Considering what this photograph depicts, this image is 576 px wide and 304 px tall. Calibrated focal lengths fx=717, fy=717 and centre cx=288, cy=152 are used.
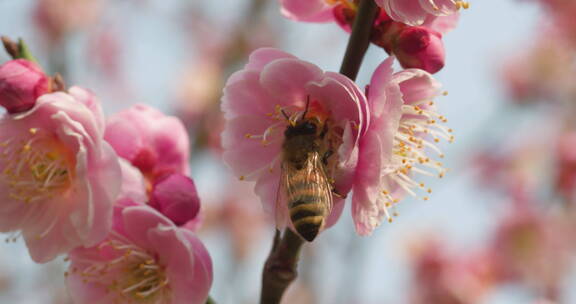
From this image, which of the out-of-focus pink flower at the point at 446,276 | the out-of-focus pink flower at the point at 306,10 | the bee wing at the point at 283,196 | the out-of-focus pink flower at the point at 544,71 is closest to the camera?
the bee wing at the point at 283,196

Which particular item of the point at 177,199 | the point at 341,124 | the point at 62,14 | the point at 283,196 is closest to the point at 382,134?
the point at 341,124

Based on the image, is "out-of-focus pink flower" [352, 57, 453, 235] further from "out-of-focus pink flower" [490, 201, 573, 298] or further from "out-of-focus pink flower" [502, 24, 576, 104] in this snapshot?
A: "out-of-focus pink flower" [502, 24, 576, 104]

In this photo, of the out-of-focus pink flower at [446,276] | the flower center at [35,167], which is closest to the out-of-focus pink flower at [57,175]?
the flower center at [35,167]

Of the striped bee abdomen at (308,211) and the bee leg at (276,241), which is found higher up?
the striped bee abdomen at (308,211)

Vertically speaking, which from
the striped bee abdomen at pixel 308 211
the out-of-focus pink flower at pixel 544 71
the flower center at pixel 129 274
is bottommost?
the out-of-focus pink flower at pixel 544 71

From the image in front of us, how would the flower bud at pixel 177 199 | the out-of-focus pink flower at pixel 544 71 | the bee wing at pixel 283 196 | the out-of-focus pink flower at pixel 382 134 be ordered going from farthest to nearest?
the out-of-focus pink flower at pixel 544 71 < the flower bud at pixel 177 199 < the bee wing at pixel 283 196 < the out-of-focus pink flower at pixel 382 134

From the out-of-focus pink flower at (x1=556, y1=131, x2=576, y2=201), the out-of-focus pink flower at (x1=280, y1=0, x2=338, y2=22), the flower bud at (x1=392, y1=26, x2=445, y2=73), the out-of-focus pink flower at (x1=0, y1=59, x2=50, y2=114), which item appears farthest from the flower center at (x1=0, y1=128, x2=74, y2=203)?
the out-of-focus pink flower at (x1=556, y1=131, x2=576, y2=201)

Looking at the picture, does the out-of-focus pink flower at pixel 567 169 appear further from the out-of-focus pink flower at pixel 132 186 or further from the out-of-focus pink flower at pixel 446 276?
the out-of-focus pink flower at pixel 132 186

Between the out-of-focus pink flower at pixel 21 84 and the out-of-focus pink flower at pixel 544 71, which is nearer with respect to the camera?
the out-of-focus pink flower at pixel 21 84
